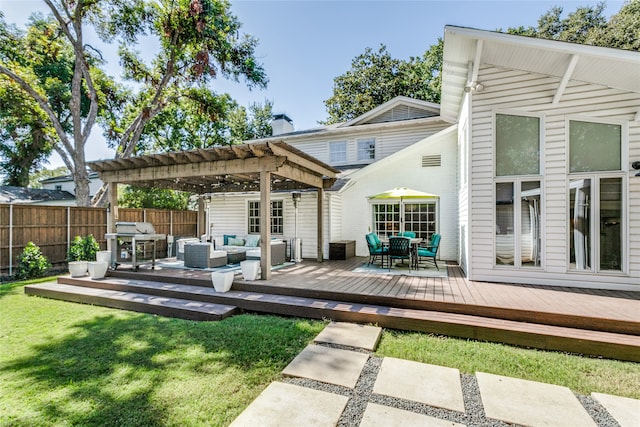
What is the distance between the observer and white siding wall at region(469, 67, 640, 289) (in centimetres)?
514

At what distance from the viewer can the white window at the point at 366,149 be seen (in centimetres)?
1206

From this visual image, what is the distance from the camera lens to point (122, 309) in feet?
18.4

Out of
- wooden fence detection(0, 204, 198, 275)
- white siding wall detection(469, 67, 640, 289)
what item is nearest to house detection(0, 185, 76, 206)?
wooden fence detection(0, 204, 198, 275)

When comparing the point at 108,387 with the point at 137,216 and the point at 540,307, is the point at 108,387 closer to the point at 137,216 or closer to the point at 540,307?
the point at 540,307

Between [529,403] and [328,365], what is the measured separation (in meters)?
1.92

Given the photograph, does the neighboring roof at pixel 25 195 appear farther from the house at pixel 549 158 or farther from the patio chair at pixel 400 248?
the house at pixel 549 158

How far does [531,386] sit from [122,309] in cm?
659

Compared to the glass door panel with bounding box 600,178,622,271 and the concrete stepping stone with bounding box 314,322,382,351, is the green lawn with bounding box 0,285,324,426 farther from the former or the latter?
the glass door panel with bounding box 600,178,622,271

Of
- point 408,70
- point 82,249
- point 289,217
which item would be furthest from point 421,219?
point 408,70

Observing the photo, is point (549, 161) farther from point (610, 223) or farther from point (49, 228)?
point (49, 228)

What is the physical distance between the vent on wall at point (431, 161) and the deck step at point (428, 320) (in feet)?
20.7

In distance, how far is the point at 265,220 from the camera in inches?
240

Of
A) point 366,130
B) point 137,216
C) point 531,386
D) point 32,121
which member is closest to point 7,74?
point 32,121

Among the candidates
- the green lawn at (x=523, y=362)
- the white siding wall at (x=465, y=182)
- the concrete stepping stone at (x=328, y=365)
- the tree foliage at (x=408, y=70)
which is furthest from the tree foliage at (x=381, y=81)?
the concrete stepping stone at (x=328, y=365)
